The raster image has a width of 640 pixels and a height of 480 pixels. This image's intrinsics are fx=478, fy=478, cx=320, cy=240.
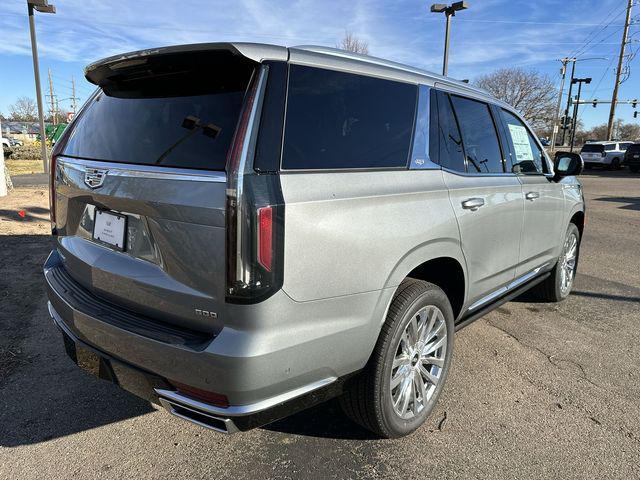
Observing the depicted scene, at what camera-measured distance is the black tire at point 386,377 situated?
233cm

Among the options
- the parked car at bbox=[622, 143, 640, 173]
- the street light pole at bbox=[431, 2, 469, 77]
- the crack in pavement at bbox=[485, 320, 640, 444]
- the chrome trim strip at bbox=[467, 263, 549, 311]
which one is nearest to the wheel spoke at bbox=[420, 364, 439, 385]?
the chrome trim strip at bbox=[467, 263, 549, 311]

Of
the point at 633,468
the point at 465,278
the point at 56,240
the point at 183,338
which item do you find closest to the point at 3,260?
the point at 56,240

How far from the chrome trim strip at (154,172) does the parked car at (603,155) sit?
33835 mm

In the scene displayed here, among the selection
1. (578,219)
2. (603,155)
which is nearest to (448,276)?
(578,219)

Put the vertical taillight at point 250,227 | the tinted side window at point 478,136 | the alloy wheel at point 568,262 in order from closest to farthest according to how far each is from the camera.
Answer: the vertical taillight at point 250,227
the tinted side window at point 478,136
the alloy wheel at point 568,262

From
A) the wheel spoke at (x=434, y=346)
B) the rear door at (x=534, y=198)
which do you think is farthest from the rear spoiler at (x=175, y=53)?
the rear door at (x=534, y=198)

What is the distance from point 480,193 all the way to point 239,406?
205 centimetres

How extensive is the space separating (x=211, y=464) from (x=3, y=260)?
4807 millimetres

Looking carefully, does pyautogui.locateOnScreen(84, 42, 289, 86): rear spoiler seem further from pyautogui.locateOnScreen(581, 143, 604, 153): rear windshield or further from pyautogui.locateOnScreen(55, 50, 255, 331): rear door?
pyautogui.locateOnScreen(581, 143, 604, 153): rear windshield

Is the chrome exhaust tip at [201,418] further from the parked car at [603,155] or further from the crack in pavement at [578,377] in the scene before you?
the parked car at [603,155]

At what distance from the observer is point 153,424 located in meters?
2.76

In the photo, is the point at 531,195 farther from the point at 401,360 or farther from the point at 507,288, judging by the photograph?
the point at 401,360

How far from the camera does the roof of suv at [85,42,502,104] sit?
1.95 m

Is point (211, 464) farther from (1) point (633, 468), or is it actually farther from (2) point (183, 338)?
(1) point (633, 468)
